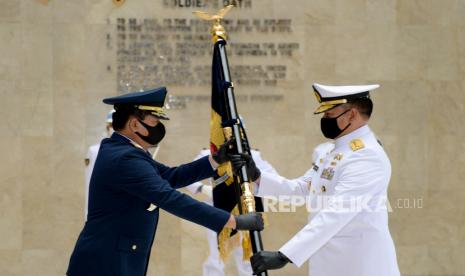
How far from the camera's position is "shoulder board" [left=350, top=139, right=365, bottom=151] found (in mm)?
4129

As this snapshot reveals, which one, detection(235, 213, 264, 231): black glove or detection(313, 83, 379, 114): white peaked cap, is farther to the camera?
detection(313, 83, 379, 114): white peaked cap

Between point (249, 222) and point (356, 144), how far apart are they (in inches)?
33.7

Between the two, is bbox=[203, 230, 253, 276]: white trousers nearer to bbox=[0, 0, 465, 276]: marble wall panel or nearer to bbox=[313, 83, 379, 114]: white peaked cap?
bbox=[0, 0, 465, 276]: marble wall panel

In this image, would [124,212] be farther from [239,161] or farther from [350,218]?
[350,218]

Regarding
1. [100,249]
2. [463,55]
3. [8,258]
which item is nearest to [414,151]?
[463,55]

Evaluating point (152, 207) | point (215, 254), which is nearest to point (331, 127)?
point (152, 207)

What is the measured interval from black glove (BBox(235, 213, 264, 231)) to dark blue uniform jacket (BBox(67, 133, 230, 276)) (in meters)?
0.07

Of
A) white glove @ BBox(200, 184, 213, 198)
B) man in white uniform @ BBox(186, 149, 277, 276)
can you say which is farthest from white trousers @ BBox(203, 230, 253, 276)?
white glove @ BBox(200, 184, 213, 198)

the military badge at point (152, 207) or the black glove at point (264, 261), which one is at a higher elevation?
the military badge at point (152, 207)

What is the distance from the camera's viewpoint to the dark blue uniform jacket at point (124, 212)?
3691 mm

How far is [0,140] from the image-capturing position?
788 cm

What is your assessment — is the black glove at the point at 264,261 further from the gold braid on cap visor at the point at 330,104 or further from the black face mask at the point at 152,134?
the gold braid on cap visor at the point at 330,104

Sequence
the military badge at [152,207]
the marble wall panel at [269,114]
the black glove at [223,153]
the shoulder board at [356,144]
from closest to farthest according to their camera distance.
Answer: the military badge at [152,207], the shoulder board at [356,144], the black glove at [223,153], the marble wall panel at [269,114]

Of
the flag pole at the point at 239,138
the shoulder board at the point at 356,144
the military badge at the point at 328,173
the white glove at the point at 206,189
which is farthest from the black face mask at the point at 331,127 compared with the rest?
the white glove at the point at 206,189
